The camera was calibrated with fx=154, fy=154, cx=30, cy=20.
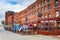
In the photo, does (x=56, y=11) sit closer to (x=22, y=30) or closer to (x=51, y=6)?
(x=51, y=6)

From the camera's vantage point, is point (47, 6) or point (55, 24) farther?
point (47, 6)

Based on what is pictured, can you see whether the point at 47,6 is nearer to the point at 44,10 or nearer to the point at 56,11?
the point at 44,10

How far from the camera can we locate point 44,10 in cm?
5438

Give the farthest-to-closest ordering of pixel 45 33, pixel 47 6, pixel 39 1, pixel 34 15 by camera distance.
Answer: pixel 34 15
pixel 39 1
pixel 47 6
pixel 45 33

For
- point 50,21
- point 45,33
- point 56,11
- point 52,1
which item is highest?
point 52,1

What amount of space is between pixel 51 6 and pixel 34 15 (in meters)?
17.5

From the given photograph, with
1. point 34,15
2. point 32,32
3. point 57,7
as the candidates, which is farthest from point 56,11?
point 34,15

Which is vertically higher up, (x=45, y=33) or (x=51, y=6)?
(x=51, y=6)

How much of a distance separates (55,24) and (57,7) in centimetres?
627

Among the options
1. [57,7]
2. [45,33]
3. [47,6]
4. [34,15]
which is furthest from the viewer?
[34,15]

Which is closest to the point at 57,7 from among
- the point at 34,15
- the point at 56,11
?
the point at 56,11

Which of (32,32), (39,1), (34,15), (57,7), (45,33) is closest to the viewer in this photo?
(45,33)

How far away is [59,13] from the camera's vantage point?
1781 inches

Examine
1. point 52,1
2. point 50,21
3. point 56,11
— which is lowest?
point 50,21
